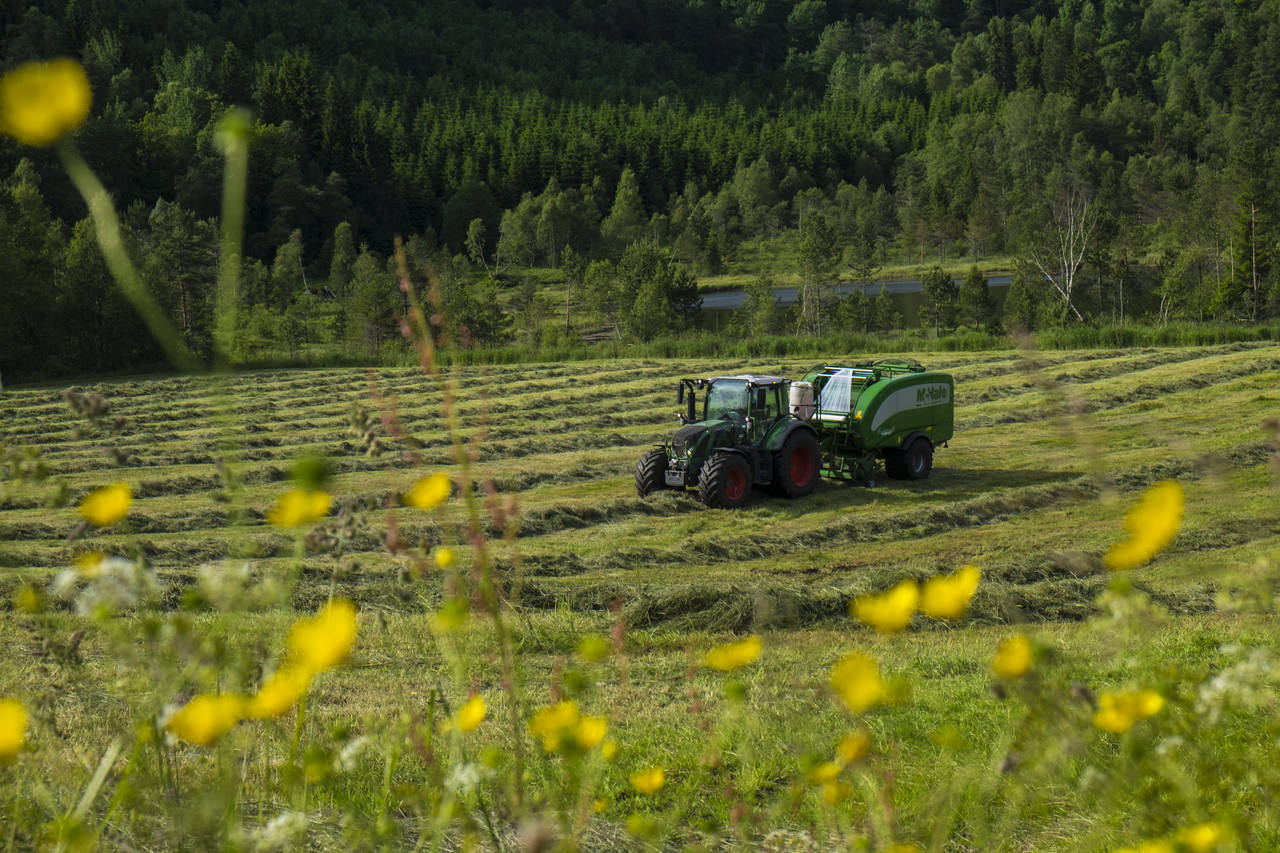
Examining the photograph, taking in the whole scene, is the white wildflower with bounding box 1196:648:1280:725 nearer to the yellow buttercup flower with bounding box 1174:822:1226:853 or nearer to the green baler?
the yellow buttercup flower with bounding box 1174:822:1226:853

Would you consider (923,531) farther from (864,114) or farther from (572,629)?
(864,114)

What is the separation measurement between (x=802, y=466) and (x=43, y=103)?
45.4ft

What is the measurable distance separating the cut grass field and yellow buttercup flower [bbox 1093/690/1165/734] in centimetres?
8

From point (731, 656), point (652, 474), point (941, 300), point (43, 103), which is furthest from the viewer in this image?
point (941, 300)

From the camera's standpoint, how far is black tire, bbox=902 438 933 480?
15.4 meters

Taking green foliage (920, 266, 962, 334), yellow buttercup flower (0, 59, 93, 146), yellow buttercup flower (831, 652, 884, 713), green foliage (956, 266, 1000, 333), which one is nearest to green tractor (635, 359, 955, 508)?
yellow buttercup flower (831, 652, 884, 713)

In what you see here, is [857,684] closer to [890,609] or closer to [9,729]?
[890,609]

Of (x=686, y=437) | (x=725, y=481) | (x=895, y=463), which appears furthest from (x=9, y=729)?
(x=895, y=463)

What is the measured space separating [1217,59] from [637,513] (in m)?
154

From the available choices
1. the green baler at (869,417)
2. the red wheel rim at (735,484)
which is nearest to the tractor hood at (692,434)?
the red wheel rim at (735,484)

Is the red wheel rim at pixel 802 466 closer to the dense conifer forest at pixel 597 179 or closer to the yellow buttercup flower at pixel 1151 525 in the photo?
the yellow buttercup flower at pixel 1151 525

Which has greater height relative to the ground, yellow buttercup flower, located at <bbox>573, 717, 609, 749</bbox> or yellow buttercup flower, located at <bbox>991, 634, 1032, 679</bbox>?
yellow buttercup flower, located at <bbox>991, 634, 1032, 679</bbox>

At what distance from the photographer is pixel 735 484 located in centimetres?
1353

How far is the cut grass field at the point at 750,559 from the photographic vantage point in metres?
2.94
